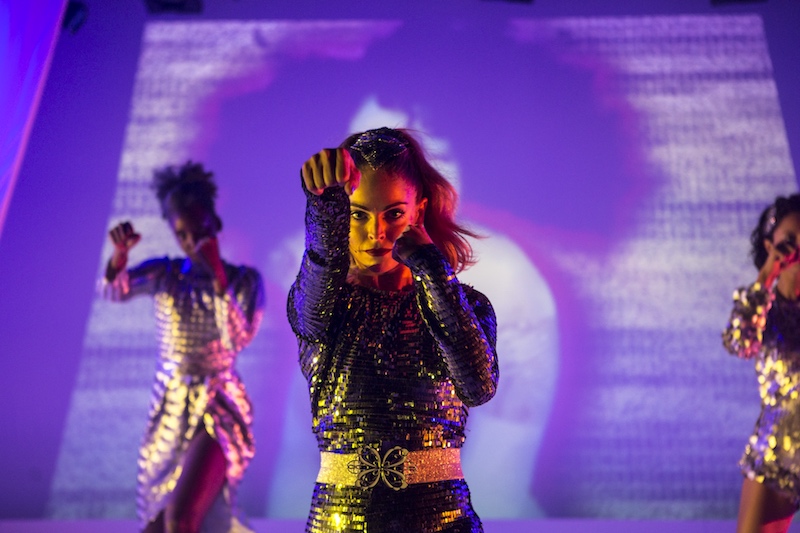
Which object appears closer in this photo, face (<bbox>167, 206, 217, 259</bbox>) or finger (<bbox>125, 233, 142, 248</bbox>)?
finger (<bbox>125, 233, 142, 248</bbox>)

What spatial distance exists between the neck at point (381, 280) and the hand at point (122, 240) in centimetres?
150

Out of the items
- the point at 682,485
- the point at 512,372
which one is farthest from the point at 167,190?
the point at 682,485

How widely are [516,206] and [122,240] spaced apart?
2.43m

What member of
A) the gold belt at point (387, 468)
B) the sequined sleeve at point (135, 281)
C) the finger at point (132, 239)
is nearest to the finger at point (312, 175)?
the gold belt at point (387, 468)

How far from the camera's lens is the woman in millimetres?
2725

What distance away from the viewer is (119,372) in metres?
4.39

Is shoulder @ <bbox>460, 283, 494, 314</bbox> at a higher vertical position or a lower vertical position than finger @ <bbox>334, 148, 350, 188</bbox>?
lower

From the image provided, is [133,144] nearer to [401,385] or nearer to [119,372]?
[119,372]

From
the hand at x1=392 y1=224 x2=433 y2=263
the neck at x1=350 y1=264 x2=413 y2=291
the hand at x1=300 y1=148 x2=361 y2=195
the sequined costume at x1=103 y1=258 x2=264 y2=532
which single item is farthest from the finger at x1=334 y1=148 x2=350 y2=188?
the sequined costume at x1=103 y1=258 x2=264 y2=532

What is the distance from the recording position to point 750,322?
2910mm

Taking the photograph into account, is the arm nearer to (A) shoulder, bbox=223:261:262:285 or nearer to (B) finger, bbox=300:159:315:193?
(B) finger, bbox=300:159:315:193

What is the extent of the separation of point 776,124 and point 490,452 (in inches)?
94.9

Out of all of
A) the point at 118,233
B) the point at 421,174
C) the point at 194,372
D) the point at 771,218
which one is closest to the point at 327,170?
the point at 421,174

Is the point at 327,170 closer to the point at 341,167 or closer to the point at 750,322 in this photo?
the point at 341,167
